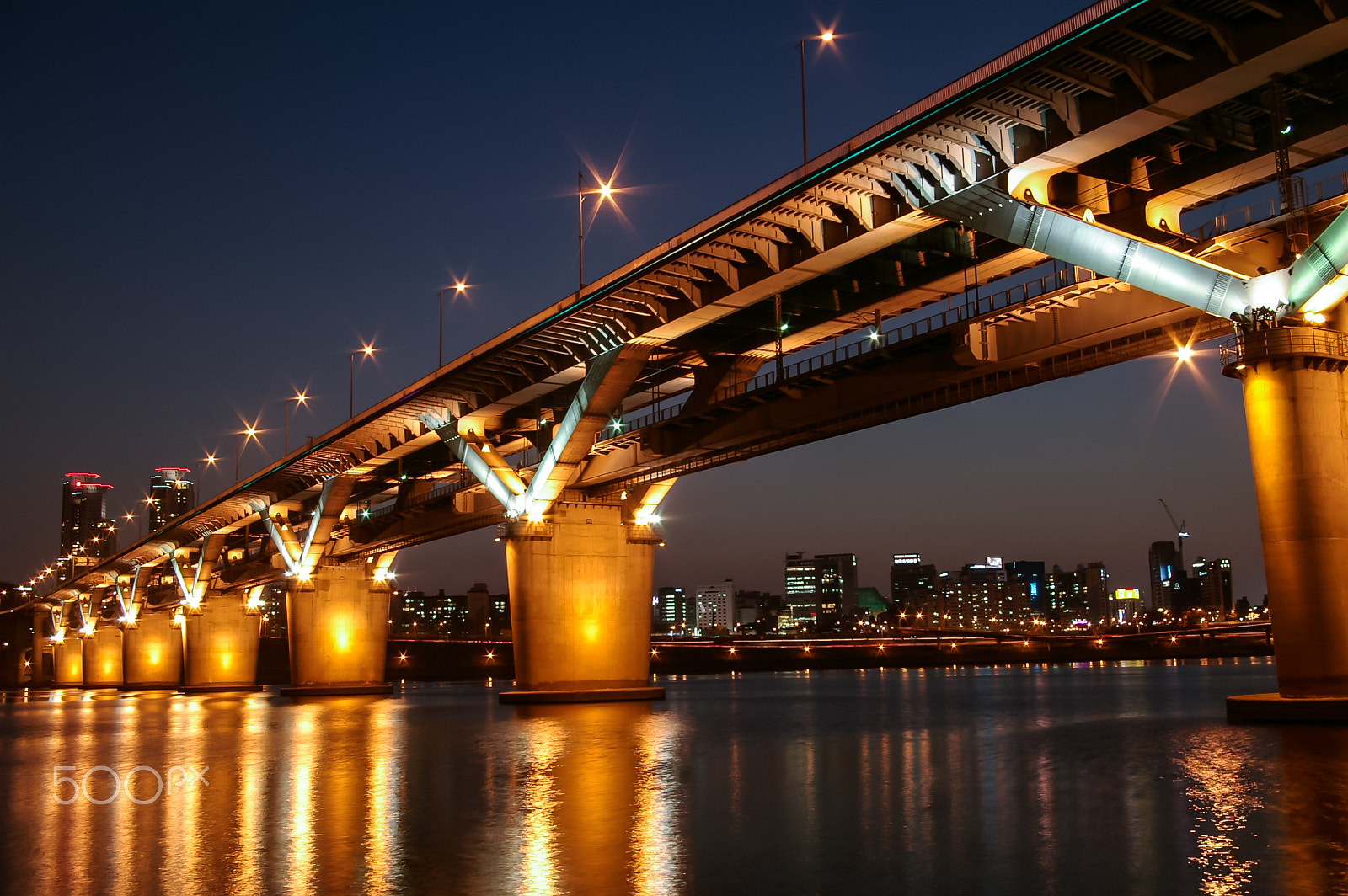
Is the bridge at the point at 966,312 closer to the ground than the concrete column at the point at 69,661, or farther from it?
farther from it

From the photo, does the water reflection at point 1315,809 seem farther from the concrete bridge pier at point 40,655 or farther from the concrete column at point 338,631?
the concrete bridge pier at point 40,655

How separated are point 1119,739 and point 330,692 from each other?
63828 mm

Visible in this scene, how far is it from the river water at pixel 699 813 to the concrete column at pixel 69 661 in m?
142

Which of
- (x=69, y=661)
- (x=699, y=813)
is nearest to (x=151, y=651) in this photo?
(x=69, y=661)

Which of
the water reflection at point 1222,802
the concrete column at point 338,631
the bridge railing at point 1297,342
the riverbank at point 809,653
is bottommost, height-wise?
the riverbank at point 809,653

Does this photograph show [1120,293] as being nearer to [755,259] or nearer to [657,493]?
[755,259]

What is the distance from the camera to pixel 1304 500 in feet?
76.2

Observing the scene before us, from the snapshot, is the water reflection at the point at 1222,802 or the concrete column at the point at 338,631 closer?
the water reflection at the point at 1222,802

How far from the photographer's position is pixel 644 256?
36.1 metres

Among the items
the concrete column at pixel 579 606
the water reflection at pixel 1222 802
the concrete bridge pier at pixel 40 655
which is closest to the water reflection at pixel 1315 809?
the water reflection at pixel 1222 802

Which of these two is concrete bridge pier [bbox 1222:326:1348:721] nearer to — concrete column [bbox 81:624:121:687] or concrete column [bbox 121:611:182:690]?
concrete column [bbox 121:611:182:690]

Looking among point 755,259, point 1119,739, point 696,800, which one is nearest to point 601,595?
point 755,259

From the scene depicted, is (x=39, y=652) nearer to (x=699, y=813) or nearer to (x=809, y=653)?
(x=809, y=653)

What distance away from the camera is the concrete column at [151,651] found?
428ft
